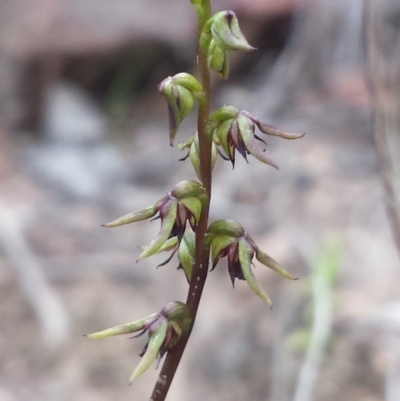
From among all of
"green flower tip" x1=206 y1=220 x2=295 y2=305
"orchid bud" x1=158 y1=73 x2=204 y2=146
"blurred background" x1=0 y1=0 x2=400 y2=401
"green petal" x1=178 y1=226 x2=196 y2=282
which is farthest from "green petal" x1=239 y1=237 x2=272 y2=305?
"blurred background" x1=0 y1=0 x2=400 y2=401

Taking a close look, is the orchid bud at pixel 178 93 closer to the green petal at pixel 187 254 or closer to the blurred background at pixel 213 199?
the green petal at pixel 187 254

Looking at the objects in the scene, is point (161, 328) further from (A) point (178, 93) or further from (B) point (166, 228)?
(A) point (178, 93)

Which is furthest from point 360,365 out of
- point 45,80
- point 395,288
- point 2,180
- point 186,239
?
point 45,80

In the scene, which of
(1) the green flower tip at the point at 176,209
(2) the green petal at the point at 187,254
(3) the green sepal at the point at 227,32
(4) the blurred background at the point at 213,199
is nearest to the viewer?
(3) the green sepal at the point at 227,32

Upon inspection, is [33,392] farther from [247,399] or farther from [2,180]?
[2,180]

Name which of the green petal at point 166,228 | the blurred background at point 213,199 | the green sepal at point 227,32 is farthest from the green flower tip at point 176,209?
the blurred background at point 213,199

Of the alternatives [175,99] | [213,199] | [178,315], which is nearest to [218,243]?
[178,315]

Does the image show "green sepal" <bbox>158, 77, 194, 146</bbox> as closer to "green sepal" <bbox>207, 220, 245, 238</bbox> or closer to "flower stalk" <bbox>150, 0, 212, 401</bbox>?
"flower stalk" <bbox>150, 0, 212, 401</bbox>
